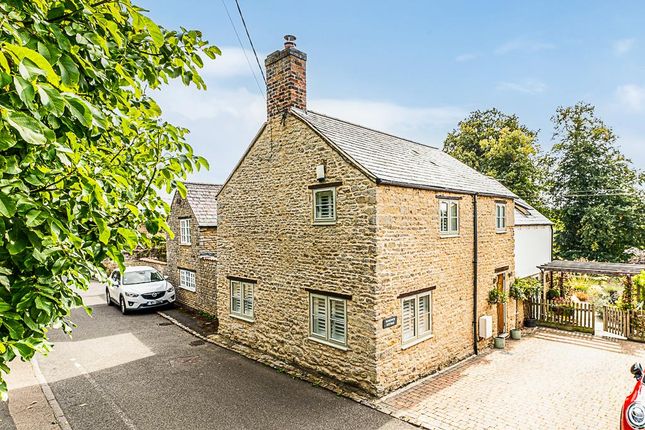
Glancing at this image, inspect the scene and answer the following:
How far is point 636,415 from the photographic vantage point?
19.4 ft

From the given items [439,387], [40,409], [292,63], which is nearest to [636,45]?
[292,63]

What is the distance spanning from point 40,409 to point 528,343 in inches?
639

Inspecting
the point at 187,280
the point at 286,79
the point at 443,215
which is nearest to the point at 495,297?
the point at 443,215

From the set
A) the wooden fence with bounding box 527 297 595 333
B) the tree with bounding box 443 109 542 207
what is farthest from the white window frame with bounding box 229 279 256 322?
the tree with bounding box 443 109 542 207

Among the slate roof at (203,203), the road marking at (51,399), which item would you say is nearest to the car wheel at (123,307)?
the slate roof at (203,203)

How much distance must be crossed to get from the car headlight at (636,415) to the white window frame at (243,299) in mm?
10075

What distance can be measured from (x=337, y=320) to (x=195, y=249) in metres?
10.7

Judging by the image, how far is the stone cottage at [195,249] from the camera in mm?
17062

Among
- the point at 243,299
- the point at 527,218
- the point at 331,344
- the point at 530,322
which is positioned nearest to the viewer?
the point at 331,344

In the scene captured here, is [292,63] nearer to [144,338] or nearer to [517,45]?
[517,45]

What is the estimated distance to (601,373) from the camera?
35.9ft

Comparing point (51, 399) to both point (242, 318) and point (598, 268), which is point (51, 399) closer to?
point (242, 318)

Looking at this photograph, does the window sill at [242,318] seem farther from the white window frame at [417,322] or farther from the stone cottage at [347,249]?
the white window frame at [417,322]

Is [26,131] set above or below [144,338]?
above
